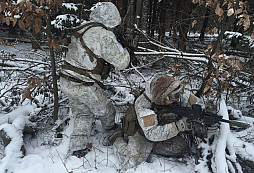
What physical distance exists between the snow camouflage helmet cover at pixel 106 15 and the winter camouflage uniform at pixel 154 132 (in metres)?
1.00

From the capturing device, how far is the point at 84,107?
2998 mm

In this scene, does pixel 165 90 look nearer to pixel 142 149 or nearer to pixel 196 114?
pixel 196 114

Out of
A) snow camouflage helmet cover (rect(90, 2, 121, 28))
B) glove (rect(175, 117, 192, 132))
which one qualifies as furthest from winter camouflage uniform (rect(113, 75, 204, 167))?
snow camouflage helmet cover (rect(90, 2, 121, 28))

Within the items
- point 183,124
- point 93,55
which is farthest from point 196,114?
point 93,55

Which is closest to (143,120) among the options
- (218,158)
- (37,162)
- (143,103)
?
(143,103)

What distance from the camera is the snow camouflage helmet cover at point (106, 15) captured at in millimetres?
2631

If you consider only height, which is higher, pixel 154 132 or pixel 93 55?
pixel 93 55

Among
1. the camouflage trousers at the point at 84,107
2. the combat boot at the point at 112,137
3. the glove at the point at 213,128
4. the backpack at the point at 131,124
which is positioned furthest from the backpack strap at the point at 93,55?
the glove at the point at 213,128

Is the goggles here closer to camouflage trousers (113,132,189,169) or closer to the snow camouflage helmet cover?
camouflage trousers (113,132,189,169)

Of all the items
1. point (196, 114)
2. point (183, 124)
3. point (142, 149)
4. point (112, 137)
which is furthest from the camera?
point (112, 137)

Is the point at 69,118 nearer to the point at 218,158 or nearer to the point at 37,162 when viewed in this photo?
the point at 37,162

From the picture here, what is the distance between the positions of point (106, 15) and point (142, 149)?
74.3 inches

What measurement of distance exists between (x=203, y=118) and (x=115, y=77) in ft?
8.32

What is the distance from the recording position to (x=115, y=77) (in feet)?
14.6
